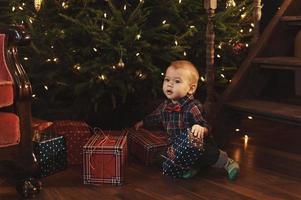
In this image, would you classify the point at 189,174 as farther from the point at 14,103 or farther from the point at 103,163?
the point at 14,103

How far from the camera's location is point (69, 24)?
9.61ft

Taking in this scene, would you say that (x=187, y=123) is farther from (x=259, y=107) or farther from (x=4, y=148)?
(x=4, y=148)

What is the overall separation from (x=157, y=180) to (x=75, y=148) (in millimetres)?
493

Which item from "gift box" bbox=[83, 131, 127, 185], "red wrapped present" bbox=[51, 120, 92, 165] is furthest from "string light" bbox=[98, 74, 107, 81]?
"gift box" bbox=[83, 131, 127, 185]

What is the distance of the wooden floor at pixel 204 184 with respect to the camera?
218 centimetres

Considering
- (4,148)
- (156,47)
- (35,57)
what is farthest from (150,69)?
(4,148)

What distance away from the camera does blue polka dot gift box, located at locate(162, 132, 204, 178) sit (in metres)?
2.38

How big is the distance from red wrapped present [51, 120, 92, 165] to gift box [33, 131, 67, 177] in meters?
0.08

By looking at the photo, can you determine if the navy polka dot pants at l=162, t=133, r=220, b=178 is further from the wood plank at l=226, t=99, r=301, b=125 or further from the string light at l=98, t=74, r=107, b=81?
the string light at l=98, t=74, r=107, b=81

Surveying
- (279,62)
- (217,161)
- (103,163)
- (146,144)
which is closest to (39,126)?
(103,163)

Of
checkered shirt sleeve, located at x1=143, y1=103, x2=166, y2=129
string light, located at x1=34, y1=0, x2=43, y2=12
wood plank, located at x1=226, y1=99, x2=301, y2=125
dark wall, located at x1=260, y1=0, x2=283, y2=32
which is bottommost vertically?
checkered shirt sleeve, located at x1=143, y1=103, x2=166, y2=129

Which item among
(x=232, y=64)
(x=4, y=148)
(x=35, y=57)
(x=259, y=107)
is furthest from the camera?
(x=232, y=64)

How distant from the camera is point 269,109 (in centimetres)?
254

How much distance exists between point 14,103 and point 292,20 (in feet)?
5.17
